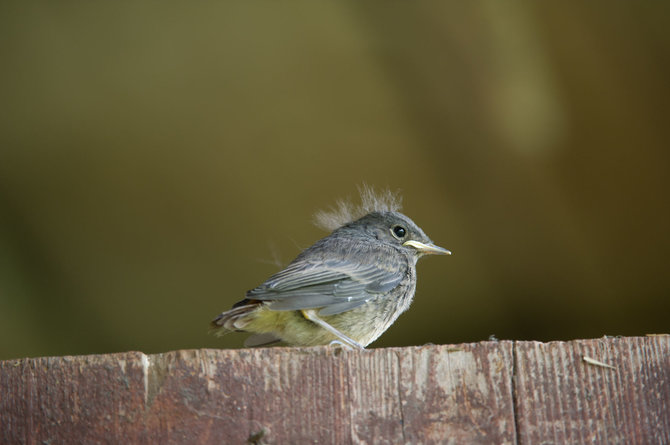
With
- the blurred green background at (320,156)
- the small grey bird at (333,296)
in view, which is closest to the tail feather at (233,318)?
the small grey bird at (333,296)

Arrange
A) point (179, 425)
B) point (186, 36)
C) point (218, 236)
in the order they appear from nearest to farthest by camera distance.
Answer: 1. point (179, 425)
2. point (186, 36)
3. point (218, 236)

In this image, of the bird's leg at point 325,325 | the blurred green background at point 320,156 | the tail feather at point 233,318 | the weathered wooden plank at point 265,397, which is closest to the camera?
the weathered wooden plank at point 265,397

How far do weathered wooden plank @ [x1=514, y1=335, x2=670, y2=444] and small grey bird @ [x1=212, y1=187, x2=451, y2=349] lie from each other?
1159 mm

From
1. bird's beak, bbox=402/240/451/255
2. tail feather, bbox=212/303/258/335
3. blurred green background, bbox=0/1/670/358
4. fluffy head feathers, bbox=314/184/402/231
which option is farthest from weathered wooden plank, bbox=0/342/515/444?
blurred green background, bbox=0/1/670/358

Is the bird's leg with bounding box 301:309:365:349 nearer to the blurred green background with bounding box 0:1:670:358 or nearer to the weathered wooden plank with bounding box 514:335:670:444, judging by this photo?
the weathered wooden plank with bounding box 514:335:670:444

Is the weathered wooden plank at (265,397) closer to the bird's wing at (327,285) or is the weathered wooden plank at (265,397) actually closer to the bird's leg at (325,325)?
the bird's wing at (327,285)

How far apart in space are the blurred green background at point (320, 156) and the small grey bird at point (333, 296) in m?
1.16

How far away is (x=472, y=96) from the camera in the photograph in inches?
186

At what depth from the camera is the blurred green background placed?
14.9 feet

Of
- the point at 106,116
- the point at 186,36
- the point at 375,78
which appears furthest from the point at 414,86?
the point at 106,116

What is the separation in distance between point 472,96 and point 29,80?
2.71 meters

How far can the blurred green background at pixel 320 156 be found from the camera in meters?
4.54

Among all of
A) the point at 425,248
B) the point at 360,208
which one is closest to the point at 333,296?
the point at 425,248

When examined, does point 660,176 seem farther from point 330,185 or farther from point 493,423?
point 493,423
